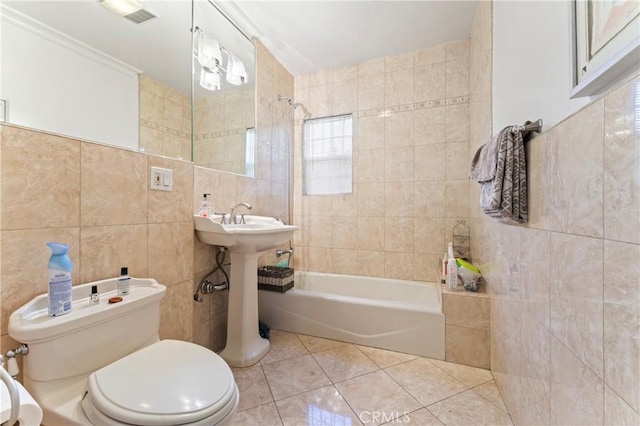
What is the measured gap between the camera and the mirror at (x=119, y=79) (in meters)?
0.97

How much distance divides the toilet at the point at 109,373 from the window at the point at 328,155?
1987 millimetres

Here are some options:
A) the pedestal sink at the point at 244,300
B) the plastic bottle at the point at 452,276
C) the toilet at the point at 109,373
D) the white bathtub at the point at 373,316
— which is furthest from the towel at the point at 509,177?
the toilet at the point at 109,373

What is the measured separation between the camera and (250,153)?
225cm

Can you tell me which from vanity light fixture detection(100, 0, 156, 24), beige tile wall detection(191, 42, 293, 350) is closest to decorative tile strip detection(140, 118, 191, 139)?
beige tile wall detection(191, 42, 293, 350)

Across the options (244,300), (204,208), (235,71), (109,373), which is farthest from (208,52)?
(109,373)

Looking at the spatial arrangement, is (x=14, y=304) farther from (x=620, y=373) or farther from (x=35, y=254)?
(x=620, y=373)

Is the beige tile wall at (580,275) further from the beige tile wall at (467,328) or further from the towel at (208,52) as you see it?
the towel at (208,52)

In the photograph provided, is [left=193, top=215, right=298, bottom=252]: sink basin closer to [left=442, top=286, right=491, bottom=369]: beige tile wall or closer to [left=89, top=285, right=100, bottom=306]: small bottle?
[left=89, top=285, right=100, bottom=306]: small bottle

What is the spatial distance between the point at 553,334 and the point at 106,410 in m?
1.38

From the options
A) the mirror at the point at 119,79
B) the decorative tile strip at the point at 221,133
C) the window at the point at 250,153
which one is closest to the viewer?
the mirror at the point at 119,79

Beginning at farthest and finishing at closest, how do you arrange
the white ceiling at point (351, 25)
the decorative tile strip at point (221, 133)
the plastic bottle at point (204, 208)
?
the white ceiling at point (351, 25) < the decorative tile strip at point (221, 133) < the plastic bottle at point (204, 208)

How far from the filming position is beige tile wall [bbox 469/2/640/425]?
54 centimetres

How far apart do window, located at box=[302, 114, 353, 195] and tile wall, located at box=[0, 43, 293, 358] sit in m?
1.12

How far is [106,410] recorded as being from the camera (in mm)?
712
